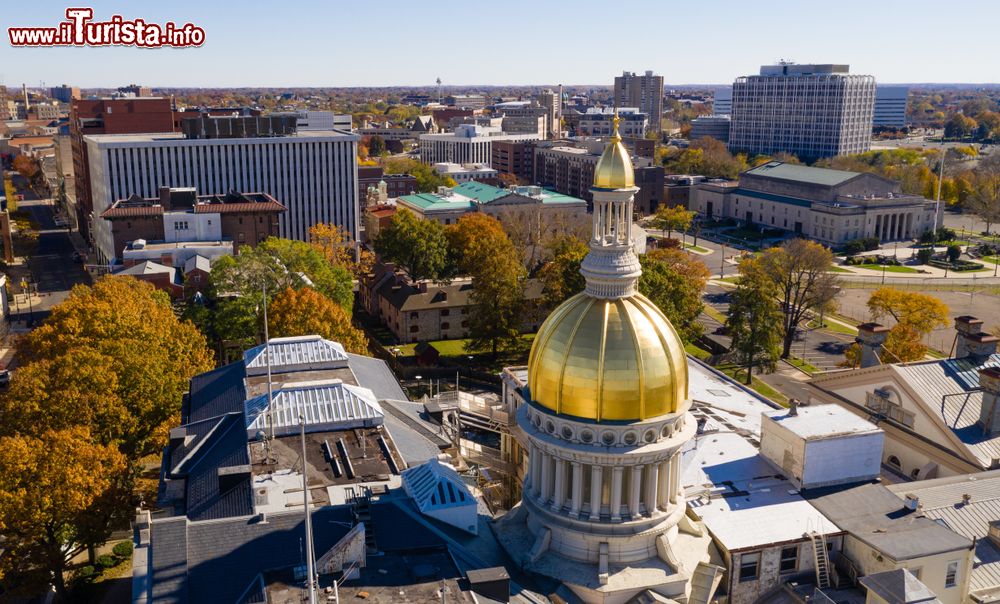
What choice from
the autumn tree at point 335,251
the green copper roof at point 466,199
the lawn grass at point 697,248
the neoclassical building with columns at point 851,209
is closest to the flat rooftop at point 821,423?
the autumn tree at point 335,251

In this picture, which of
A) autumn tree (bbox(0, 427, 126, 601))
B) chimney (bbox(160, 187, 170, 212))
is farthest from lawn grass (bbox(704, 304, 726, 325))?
autumn tree (bbox(0, 427, 126, 601))

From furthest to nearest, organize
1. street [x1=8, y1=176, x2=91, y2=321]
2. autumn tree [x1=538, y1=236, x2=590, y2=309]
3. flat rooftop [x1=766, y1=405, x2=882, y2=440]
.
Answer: street [x1=8, y1=176, x2=91, y2=321]
autumn tree [x1=538, y1=236, x2=590, y2=309]
flat rooftop [x1=766, y1=405, x2=882, y2=440]

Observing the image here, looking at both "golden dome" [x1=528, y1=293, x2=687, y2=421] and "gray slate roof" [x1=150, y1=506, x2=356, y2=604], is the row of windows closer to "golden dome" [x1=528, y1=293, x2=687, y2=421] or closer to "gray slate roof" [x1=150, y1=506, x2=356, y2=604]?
"gray slate roof" [x1=150, y1=506, x2=356, y2=604]

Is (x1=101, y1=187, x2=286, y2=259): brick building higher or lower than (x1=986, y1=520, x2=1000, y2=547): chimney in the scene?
higher

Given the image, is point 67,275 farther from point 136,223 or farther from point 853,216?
point 853,216

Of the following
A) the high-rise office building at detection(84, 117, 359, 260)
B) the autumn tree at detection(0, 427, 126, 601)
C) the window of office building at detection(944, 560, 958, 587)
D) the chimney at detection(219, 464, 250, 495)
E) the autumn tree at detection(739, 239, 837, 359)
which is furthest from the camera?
the high-rise office building at detection(84, 117, 359, 260)

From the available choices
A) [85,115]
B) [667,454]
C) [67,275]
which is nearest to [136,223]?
[67,275]

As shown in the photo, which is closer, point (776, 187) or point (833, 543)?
point (833, 543)
